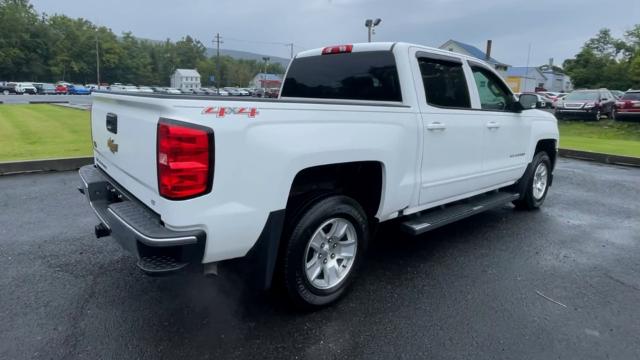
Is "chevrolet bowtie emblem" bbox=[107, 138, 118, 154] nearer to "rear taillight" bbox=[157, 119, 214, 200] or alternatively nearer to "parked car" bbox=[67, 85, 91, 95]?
"rear taillight" bbox=[157, 119, 214, 200]

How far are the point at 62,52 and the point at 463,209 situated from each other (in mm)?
102178

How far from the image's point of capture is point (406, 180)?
367 cm

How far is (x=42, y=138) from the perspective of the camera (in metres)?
11.1

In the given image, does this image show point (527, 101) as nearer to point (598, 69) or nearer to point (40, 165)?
point (40, 165)

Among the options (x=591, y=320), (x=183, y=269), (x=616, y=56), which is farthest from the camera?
(x=616, y=56)

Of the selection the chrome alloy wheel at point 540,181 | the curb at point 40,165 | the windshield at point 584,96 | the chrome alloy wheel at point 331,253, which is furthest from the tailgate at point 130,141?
the windshield at point 584,96

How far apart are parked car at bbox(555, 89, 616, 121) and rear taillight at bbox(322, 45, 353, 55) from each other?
20.6m

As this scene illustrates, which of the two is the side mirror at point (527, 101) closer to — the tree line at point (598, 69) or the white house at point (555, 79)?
the tree line at point (598, 69)

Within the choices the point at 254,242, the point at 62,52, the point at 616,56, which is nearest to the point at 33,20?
the point at 62,52

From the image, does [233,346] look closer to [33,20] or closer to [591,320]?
[591,320]

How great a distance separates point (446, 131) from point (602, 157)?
883 cm

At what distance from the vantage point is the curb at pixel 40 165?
24.3 ft

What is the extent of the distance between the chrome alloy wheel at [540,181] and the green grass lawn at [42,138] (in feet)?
27.2

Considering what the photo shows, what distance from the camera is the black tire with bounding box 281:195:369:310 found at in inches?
117
